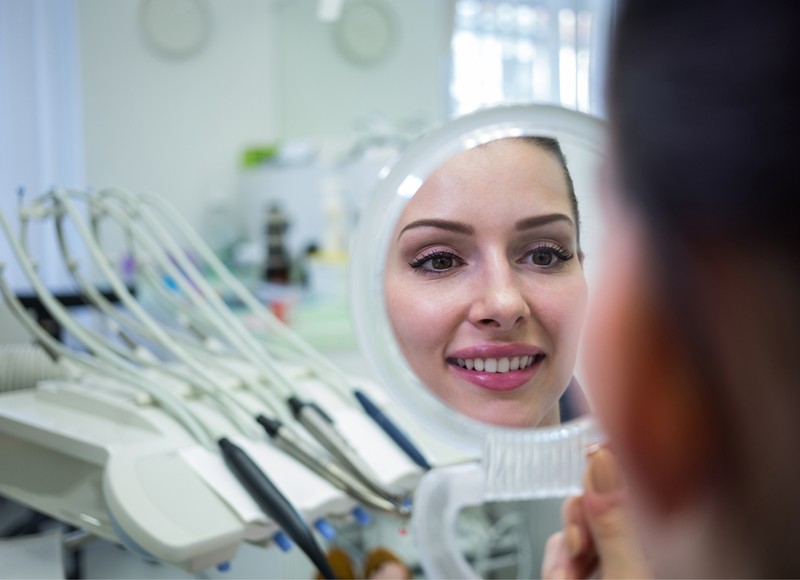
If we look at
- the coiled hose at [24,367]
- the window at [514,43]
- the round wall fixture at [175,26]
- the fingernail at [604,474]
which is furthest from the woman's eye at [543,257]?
the window at [514,43]

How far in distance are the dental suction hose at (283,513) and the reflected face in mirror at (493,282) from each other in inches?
4.9

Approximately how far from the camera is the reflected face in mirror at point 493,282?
0.41 metres

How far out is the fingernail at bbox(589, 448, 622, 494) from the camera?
14.8 inches

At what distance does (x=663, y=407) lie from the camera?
0.66ft

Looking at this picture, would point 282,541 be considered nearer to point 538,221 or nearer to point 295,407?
point 295,407

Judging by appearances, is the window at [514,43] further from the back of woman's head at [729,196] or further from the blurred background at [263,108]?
the back of woman's head at [729,196]

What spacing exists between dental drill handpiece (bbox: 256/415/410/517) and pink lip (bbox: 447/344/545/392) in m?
0.13

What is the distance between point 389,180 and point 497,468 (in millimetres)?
174

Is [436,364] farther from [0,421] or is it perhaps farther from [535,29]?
Answer: [535,29]

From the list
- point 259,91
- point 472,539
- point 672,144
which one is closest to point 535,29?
point 259,91

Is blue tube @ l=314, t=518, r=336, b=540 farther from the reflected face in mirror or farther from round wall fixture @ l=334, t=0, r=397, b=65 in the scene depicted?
round wall fixture @ l=334, t=0, r=397, b=65

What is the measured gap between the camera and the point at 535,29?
2.84 meters

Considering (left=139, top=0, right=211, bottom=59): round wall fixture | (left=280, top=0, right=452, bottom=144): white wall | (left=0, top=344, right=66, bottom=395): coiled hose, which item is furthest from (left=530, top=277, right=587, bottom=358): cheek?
(left=280, top=0, right=452, bottom=144): white wall

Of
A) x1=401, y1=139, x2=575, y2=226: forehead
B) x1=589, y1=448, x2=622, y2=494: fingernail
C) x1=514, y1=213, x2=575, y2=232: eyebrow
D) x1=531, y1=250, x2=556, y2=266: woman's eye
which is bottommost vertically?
x1=589, y1=448, x2=622, y2=494: fingernail
